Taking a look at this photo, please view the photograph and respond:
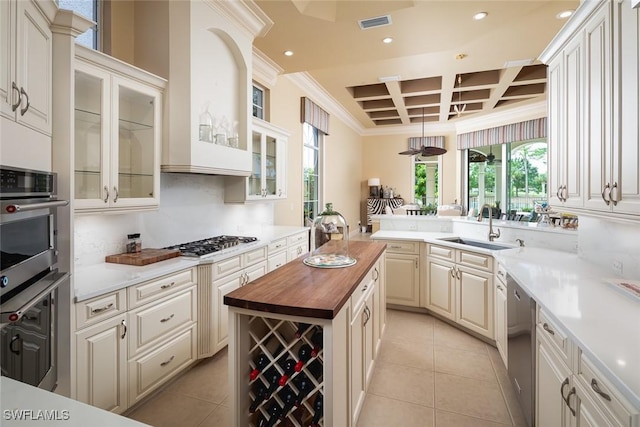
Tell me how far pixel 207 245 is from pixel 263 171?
1.23 metres

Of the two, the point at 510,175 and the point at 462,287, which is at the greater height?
the point at 510,175

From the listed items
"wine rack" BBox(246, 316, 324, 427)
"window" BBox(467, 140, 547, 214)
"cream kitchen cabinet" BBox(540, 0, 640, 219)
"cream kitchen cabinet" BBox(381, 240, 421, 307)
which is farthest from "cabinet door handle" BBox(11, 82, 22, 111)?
"window" BBox(467, 140, 547, 214)

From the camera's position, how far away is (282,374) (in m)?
1.45

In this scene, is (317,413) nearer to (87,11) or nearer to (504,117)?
(87,11)

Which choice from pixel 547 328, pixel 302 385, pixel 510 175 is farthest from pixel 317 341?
pixel 510 175

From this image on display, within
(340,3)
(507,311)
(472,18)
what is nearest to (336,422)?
(507,311)

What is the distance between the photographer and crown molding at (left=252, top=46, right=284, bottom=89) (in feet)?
12.7

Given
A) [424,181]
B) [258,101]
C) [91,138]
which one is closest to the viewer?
[91,138]

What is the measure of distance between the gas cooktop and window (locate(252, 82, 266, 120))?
1815mm

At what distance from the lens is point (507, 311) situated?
87.9 inches

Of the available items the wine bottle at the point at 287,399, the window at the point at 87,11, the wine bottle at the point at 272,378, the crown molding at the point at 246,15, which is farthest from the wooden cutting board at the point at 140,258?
the crown molding at the point at 246,15

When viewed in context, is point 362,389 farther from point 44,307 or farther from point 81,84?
point 81,84

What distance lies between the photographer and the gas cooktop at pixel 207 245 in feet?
8.49

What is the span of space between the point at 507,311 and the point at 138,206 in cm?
273
